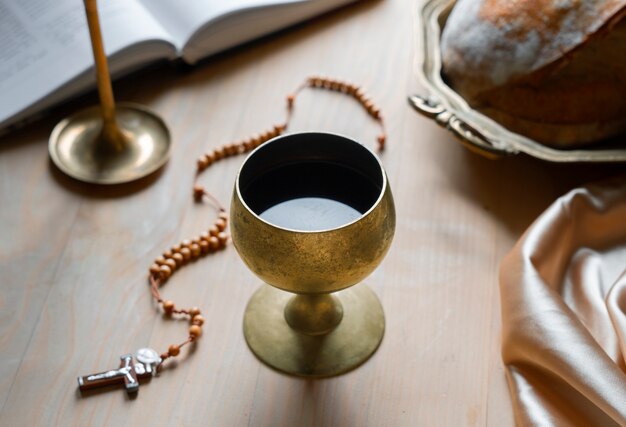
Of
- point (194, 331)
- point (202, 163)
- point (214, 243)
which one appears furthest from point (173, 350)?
point (202, 163)

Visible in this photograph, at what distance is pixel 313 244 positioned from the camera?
59cm

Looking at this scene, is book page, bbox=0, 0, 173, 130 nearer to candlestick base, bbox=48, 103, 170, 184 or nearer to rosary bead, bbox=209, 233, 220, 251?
candlestick base, bbox=48, 103, 170, 184

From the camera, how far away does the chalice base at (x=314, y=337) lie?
0.70 metres

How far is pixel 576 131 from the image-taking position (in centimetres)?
82

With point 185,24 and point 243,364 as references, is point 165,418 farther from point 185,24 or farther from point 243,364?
point 185,24

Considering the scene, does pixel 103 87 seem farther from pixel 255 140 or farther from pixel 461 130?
pixel 461 130

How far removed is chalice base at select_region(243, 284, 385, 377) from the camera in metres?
0.70

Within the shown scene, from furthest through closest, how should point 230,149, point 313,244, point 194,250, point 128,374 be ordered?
1. point 230,149
2. point 194,250
3. point 128,374
4. point 313,244

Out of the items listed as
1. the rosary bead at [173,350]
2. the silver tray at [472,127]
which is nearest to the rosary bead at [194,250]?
the rosary bead at [173,350]

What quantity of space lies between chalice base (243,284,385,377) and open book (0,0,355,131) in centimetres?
35

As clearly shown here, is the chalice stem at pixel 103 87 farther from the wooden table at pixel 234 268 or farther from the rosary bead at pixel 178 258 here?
the rosary bead at pixel 178 258

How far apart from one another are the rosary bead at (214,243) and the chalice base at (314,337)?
0.07 metres

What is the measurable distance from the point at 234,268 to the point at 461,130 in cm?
26

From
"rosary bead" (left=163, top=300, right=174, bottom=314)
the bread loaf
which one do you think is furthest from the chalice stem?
the bread loaf
